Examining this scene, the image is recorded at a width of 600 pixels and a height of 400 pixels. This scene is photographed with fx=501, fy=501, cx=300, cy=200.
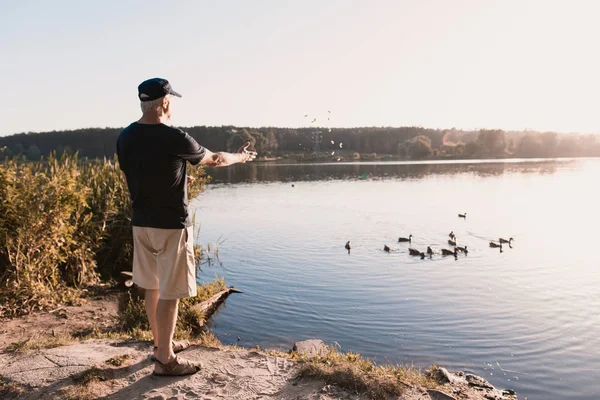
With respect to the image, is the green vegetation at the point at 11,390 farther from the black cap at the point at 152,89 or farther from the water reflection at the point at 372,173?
the water reflection at the point at 372,173

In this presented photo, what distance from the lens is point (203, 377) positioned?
5156 millimetres

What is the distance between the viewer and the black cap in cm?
469

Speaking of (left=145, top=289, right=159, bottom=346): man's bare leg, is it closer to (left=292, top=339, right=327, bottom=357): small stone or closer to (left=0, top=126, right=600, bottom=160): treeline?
(left=292, top=339, right=327, bottom=357): small stone

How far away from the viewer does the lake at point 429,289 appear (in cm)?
874

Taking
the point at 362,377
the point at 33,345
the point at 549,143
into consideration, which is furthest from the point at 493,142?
the point at 33,345

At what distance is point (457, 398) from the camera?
211 inches

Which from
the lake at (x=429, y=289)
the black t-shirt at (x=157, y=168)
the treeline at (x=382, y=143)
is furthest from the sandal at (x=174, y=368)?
the treeline at (x=382, y=143)

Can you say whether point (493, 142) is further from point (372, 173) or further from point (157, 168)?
point (157, 168)

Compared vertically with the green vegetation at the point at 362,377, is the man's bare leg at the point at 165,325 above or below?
above

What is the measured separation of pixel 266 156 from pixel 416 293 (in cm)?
10891

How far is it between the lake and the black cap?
5.68 m

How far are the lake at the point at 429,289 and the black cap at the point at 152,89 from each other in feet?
18.6

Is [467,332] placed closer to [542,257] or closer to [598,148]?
[542,257]

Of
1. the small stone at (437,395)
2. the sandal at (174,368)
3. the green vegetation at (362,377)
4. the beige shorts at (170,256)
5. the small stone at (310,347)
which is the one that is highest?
the beige shorts at (170,256)
